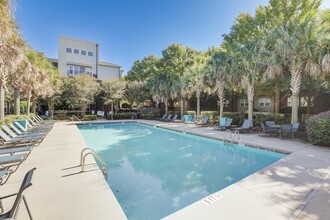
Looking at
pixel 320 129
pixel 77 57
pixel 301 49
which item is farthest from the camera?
pixel 77 57

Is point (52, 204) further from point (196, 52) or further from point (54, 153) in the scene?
point (196, 52)

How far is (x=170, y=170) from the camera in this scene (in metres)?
6.39

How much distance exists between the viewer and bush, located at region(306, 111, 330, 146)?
7.75 m

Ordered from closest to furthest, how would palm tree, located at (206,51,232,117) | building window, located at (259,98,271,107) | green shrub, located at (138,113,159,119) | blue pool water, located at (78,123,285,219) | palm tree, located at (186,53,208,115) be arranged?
blue pool water, located at (78,123,285,219)
palm tree, located at (206,51,232,117)
palm tree, located at (186,53,208,115)
building window, located at (259,98,271,107)
green shrub, located at (138,113,159,119)

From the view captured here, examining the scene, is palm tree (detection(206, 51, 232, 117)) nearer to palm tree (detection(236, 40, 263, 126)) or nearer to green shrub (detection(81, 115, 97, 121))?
palm tree (detection(236, 40, 263, 126))

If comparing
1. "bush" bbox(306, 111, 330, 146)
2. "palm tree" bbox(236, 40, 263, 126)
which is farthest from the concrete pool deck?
"palm tree" bbox(236, 40, 263, 126)

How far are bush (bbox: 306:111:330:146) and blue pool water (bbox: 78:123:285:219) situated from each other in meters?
2.46

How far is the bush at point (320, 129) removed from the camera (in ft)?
25.4

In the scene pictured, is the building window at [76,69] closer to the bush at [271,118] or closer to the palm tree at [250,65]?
the palm tree at [250,65]

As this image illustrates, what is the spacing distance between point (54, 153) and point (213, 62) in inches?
537

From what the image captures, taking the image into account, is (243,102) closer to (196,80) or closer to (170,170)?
(196,80)

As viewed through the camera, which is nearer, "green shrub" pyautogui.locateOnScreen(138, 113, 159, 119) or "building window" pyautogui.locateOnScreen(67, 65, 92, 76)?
"green shrub" pyautogui.locateOnScreen(138, 113, 159, 119)

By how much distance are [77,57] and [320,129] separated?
33282 mm

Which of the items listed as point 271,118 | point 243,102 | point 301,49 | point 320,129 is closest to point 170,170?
point 320,129
